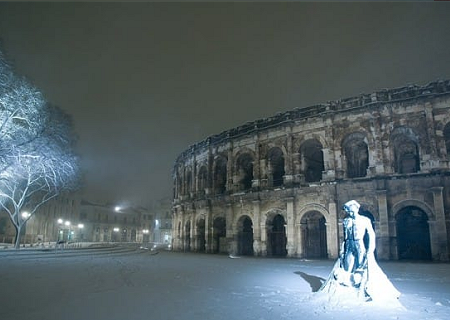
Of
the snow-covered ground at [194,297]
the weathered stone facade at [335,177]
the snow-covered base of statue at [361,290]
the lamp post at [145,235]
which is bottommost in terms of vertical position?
the lamp post at [145,235]

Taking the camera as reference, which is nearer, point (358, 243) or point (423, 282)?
point (358, 243)

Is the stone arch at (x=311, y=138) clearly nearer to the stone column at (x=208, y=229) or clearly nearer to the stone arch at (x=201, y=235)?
the stone column at (x=208, y=229)

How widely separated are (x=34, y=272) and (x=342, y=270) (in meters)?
10.9

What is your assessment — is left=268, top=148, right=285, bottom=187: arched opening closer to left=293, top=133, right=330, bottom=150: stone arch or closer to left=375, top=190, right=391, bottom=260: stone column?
left=293, top=133, right=330, bottom=150: stone arch

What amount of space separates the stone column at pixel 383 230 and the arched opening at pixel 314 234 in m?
3.91

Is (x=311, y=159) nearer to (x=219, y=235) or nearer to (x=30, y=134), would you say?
(x=219, y=235)

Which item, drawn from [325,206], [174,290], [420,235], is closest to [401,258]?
[420,235]

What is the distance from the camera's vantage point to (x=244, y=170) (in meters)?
25.6

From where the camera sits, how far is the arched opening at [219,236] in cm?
2544

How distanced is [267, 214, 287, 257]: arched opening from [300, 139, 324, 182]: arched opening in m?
3.78

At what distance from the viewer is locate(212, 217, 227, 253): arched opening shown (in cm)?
2544

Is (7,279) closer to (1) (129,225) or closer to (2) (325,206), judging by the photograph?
(2) (325,206)

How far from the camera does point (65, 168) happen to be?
21.5 m

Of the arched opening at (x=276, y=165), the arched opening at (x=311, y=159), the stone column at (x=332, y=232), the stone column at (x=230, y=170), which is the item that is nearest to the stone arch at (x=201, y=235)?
the stone column at (x=230, y=170)
